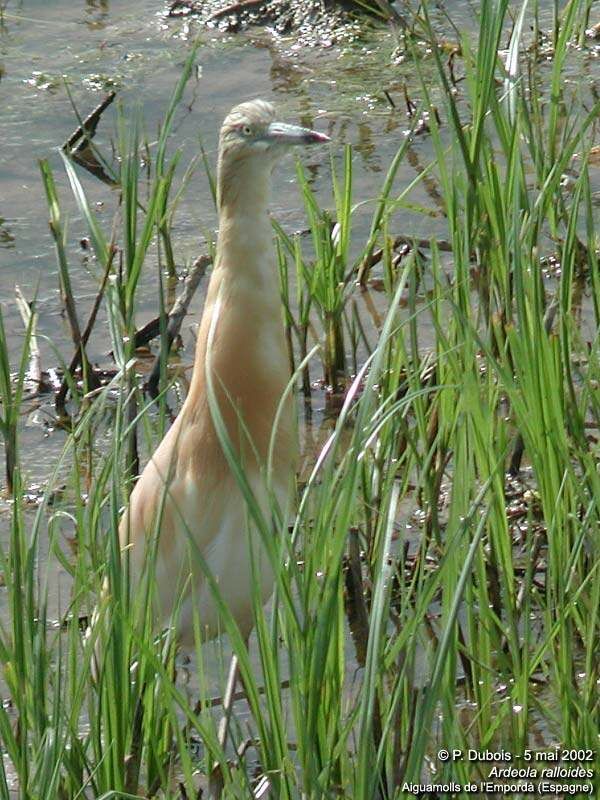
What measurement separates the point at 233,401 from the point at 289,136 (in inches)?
19.6

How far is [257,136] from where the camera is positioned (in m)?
3.02

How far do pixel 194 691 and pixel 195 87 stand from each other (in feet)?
10.4

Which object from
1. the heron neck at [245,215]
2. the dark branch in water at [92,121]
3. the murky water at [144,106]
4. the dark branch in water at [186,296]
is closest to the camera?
the heron neck at [245,215]

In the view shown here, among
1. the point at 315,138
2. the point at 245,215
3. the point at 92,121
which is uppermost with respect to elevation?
the point at 315,138

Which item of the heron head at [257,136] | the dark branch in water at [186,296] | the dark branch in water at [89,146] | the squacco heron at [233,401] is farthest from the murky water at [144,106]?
the heron head at [257,136]

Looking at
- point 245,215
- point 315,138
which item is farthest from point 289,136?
point 245,215

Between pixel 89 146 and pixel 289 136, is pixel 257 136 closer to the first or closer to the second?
pixel 289 136

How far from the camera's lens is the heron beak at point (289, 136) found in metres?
3.02

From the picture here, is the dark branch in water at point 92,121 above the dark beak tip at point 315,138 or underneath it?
underneath

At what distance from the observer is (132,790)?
239cm

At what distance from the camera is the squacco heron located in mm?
2980

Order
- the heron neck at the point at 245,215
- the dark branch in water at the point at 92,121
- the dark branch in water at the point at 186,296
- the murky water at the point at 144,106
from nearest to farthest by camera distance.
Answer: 1. the heron neck at the point at 245,215
2. the dark branch in water at the point at 186,296
3. the murky water at the point at 144,106
4. the dark branch in water at the point at 92,121

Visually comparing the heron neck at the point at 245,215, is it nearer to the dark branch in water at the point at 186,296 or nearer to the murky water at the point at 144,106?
the dark branch in water at the point at 186,296

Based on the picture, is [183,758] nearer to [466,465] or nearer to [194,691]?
[466,465]
